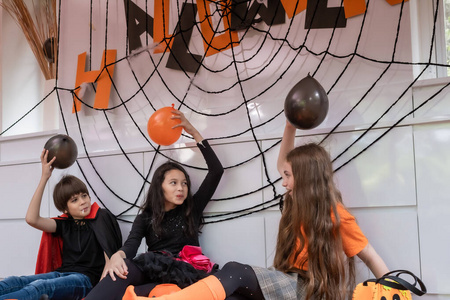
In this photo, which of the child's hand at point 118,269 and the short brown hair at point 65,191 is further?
the short brown hair at point 65,191

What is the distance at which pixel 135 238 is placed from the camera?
223 centimetres

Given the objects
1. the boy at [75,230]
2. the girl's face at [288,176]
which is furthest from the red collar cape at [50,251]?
the girl's face at [288,176]

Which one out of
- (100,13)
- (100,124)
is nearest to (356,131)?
(100,124)

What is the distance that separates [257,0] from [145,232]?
1204 mm

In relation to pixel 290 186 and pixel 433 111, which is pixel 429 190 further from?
pixel 290 186

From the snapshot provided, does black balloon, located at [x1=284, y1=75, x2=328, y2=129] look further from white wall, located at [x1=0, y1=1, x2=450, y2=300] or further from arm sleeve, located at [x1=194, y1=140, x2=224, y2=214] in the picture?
arm sleeve, located at [x1=194, y1=140, x2=224, y2=214]

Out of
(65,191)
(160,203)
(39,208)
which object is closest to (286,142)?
(160,203)

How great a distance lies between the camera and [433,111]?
6.28ft

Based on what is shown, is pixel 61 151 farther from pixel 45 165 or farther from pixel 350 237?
pixel 350 237

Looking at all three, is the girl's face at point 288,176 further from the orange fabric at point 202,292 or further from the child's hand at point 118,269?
the child's hand at point 118,269

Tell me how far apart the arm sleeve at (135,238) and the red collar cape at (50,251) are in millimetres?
331

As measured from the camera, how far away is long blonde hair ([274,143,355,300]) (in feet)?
5.69

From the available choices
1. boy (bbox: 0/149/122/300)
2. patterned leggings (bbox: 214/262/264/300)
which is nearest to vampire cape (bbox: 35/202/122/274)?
boy (bbox: 0/149/122/300)

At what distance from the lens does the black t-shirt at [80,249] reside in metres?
2.43
